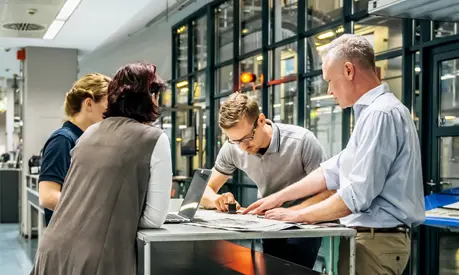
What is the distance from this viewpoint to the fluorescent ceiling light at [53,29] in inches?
328

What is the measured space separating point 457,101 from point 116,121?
13.0ft

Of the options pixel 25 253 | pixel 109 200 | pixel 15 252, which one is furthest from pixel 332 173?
pixel 15 252

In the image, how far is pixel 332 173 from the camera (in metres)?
2.22

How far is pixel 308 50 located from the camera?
734 cm

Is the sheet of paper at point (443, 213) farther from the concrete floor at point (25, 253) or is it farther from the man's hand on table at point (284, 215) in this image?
the man's hand on table at point (284, 215)

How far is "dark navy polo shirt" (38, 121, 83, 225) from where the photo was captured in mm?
2438

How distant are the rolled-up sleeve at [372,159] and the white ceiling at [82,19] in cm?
586

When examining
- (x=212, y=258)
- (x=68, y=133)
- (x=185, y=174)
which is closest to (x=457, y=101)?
(x=212, y=258)

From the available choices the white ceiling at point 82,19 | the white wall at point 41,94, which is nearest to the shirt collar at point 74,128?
the white ceiling at point 82,19

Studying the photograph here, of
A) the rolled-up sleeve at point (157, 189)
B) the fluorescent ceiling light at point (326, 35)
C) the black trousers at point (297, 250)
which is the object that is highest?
the fluorescent ceiling light at point (326, 35)

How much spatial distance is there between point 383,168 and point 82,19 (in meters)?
7.41

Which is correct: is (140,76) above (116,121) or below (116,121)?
above

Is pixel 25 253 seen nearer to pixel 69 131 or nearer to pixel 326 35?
pixel 326 35

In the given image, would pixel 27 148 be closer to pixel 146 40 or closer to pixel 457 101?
pixel 146 40
